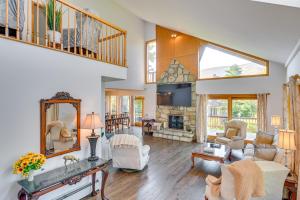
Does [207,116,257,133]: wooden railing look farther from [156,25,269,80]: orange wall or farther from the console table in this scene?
the console table

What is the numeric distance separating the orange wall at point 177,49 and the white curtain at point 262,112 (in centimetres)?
271

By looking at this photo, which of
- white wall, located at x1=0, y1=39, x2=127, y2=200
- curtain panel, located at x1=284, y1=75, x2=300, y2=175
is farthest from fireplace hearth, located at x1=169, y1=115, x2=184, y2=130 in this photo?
white wall, located at x1=0, y1=39, x2=127, y2=200

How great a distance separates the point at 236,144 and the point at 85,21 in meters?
5.49

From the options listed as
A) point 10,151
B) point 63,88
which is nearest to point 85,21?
point 63,88

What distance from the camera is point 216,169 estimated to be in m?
4.53

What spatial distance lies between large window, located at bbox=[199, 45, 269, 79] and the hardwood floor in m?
3.68

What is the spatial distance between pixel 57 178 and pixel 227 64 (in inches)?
269

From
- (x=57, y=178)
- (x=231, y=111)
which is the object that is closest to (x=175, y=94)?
(x=231, y=111)

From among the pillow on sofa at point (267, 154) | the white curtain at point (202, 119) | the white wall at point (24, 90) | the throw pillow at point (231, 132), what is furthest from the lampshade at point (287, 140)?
the white curtain at point (202, 119)

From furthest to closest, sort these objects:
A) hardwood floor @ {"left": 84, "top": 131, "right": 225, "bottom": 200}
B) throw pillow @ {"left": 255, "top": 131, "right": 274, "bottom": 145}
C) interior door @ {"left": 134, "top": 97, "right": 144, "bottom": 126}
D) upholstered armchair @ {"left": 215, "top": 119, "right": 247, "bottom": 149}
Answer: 1. interior door @ {"left": 134, "top": 97, "right": 144, "bottom": 126}
2. upholstered armchair @ {"left": 215, "top": 119, "right": 247, "bottom": 149}
3. throw pillow @ {"left": 255, "top": 131, "right": 274, "bottom": 145}
4. hardwood floor @ {"left": 84, "top": 131, "right": 225, "bottom": 200}

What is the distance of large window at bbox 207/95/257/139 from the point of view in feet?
21.0

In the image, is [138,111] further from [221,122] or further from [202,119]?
[221,122]

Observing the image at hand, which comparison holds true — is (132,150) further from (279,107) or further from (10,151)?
(279,107)

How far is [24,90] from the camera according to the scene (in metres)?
2.37
